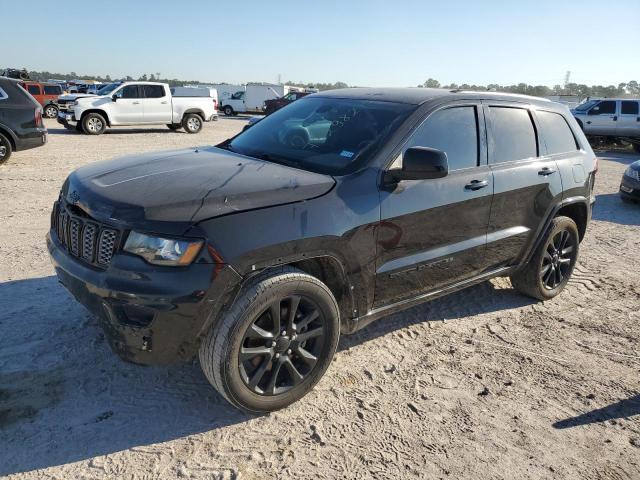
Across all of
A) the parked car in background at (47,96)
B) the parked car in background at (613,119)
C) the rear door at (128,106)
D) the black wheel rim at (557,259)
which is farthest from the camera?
the parked car in background at (47,96)

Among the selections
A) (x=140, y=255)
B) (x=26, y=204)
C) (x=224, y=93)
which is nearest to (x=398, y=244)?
(x=140, y=255)

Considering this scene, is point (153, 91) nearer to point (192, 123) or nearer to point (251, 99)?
point (192, 123)

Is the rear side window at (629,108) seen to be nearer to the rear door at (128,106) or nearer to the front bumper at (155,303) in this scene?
the rear door at (128,106)

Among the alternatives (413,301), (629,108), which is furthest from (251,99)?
(413,301)

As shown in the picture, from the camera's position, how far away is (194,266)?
8.19 feet

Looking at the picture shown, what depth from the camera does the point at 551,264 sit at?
4.71 m

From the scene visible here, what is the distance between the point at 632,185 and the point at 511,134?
273 inches

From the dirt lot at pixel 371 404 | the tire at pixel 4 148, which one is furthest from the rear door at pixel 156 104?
the dirt lot at pixel 371 404

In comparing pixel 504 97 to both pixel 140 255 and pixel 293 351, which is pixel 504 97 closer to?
pixel 293 351

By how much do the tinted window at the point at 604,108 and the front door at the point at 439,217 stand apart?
18723mm

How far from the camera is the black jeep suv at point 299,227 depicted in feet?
8.33

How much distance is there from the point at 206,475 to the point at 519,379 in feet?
7.10

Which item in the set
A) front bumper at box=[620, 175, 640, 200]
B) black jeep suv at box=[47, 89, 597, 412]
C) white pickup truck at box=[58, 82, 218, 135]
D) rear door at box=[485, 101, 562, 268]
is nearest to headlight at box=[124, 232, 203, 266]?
black jeep suv at box=[47, 89, 597, 412]

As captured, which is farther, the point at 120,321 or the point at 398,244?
the point at 398,244
